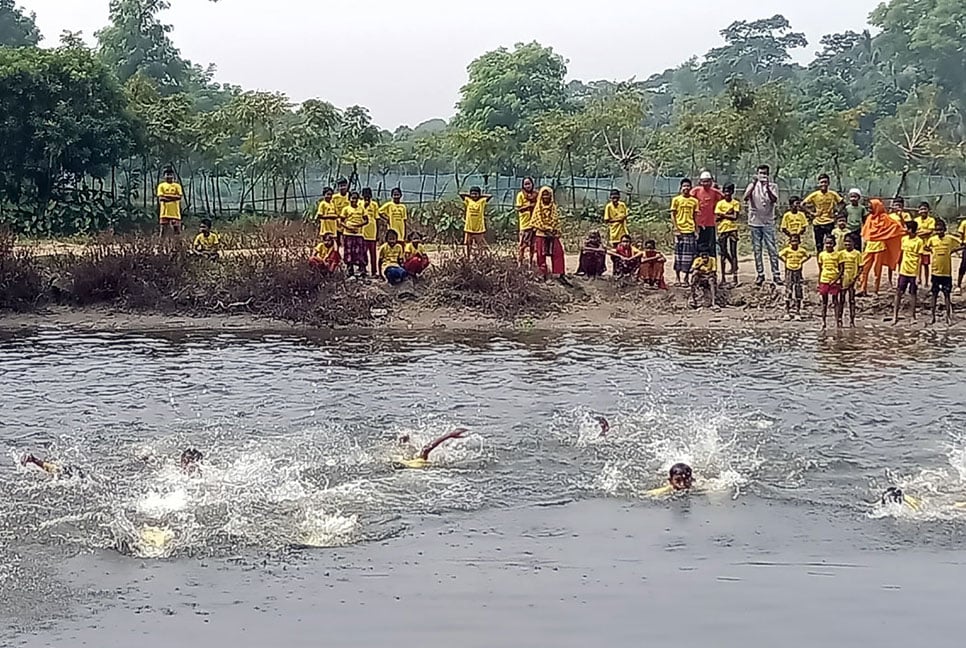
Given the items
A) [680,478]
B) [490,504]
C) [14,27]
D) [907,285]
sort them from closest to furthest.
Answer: [490,504] → [680,478] → [907,285] → [14,27]

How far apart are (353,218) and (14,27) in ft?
125

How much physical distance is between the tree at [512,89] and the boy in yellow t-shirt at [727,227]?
22.8 metres

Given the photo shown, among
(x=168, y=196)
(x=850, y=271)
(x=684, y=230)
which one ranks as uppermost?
(x=168, y=196)

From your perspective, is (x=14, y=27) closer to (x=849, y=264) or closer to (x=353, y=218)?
(x=353, y=218)

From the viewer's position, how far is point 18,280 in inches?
883

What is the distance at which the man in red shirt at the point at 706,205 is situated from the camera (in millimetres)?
21031

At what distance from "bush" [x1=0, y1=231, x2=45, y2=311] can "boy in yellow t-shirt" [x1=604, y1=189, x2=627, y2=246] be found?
10.0 m

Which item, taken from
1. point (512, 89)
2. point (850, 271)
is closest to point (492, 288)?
point (850, 271)

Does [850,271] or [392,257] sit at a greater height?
[392,257]

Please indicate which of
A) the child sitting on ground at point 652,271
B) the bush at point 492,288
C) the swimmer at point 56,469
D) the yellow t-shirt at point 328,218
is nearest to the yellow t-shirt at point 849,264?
the child sitting on ground at point 652,271

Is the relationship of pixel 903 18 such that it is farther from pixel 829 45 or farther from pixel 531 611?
pixel 531 611

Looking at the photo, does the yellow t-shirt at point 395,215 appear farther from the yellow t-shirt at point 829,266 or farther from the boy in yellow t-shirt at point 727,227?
the yellow t-shirt at point 829,266

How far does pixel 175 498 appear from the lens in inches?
448

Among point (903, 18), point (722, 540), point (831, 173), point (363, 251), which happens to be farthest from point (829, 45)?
point (722, 540)
